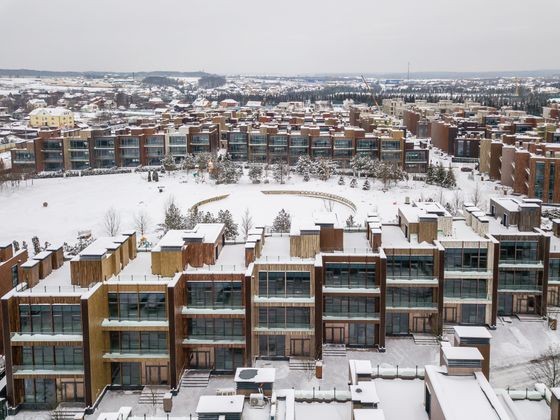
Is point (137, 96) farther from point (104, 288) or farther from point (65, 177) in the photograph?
point (104, 288)

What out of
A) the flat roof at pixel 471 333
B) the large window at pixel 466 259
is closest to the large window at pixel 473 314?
the large window at pixel 466 259

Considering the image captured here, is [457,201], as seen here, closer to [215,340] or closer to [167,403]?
[215,340]

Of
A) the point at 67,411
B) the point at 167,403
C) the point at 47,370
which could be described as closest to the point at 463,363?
the point at 167,403

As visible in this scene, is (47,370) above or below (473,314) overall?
below

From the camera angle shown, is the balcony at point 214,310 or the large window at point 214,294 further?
the large window at point 214,294

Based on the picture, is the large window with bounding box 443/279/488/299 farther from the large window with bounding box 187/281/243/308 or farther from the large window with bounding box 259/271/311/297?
the large window with bounding box 187/281/243/308

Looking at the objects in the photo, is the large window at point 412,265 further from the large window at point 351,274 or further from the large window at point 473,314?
the large window at point 473,314
